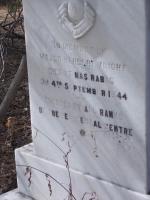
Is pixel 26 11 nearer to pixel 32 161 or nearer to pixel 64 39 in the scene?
pixel 64 39

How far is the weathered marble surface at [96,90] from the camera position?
250 cm

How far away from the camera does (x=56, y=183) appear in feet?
10.2

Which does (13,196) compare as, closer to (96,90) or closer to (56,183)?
(56,183)

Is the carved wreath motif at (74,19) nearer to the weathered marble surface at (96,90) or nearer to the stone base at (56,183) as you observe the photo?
the weathered marble surface at (96,90)

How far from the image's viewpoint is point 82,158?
294cm

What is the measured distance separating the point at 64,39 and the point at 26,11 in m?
0.38

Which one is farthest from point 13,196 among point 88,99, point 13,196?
point 88,99

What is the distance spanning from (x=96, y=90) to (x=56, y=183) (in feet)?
2.42

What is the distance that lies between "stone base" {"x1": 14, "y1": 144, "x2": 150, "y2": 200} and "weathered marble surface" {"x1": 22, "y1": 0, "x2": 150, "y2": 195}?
1.8 inches

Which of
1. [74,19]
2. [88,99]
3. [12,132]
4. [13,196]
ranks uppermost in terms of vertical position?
[74,19]

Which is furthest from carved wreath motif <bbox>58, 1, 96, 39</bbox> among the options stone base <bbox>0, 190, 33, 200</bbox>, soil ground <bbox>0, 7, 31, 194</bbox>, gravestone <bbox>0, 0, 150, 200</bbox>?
soil ground <bbox>0, 7, 31, 194</bbox>

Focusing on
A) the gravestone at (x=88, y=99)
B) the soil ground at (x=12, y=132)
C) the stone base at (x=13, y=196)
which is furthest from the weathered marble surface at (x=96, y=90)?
the soil ground at (x=12, y=132)

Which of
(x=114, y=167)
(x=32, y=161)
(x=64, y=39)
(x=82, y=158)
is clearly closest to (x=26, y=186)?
(x=32, y=161)

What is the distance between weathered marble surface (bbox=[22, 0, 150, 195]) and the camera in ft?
8.20
